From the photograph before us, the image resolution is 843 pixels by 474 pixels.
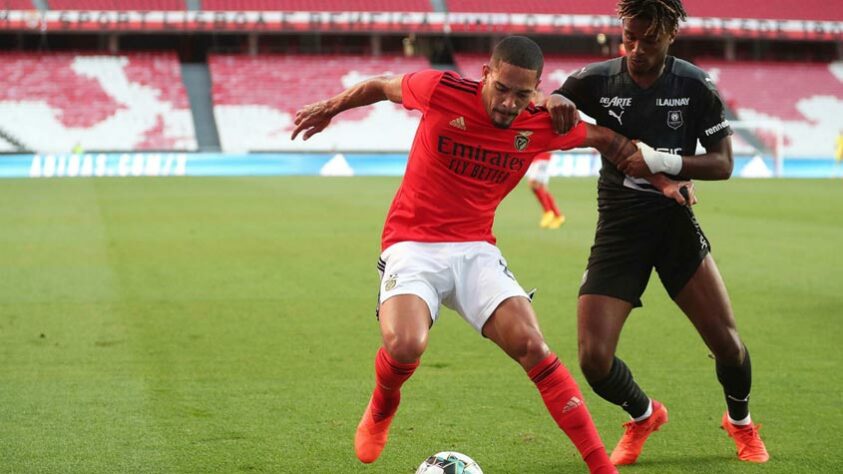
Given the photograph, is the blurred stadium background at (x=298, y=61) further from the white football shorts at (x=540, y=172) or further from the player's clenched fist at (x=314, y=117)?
the player's clenched fist at (x=314, y=117)

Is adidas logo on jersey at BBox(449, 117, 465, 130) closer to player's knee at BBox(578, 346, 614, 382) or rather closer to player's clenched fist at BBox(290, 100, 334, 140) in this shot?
player's clenched fist at BBox(290, 100, 334, 140)

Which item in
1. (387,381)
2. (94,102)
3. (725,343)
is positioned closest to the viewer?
(387,381)

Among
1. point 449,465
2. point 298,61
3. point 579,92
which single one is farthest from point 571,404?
point 298,61

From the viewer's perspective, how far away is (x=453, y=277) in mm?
5066

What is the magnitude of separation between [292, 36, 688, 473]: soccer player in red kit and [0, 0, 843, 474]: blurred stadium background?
73cm

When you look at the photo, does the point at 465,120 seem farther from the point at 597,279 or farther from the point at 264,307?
the point at 264,307

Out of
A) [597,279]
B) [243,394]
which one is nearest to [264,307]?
[243,394]

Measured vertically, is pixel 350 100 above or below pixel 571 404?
above

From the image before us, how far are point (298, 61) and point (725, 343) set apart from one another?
40.8 m

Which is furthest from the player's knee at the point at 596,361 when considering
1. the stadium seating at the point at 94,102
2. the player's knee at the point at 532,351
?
the stadium seating at the point at 94,102

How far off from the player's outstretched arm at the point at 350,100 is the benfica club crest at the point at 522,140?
591mm

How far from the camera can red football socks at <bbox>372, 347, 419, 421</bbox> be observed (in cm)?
494

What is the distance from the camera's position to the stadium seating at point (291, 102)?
4100cm

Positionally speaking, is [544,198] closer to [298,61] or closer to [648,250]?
[648,250]
